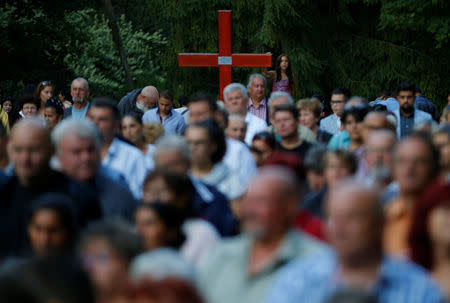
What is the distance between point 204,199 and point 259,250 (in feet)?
4.99

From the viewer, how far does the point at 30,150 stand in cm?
559

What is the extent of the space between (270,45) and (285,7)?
1.03 meters

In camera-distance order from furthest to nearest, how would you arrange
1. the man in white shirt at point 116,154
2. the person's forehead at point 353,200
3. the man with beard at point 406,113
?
1. the man with beard at point 406,113
2. the man in white shirt at point 116,154
3. the person's forehead at point 353,200

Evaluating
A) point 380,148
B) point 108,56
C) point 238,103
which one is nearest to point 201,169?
point 380,148

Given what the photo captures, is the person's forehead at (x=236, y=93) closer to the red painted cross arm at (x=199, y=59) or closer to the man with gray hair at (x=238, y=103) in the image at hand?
the man with gray hair at (x=238, y=103)

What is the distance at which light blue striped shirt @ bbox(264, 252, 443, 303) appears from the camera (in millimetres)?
3660

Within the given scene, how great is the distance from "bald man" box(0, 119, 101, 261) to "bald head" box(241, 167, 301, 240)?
1427 millimetres

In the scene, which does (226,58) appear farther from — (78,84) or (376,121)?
(376,121)

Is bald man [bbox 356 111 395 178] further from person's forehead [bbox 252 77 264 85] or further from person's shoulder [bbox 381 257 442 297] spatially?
person's shoulder [bbox 381 257 442 297]

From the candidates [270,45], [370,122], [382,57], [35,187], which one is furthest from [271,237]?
[382,57]

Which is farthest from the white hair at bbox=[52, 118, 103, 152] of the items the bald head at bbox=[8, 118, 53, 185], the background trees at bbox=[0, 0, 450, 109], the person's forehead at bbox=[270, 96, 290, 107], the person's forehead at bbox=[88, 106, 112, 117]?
the background trees at bbox=[0, 0, 450, 109]

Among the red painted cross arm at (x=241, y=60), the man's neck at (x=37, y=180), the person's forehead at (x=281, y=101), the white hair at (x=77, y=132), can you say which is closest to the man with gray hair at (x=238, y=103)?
the person's forehead at (x=281, y=101)

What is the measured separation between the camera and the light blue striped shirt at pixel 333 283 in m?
3.66

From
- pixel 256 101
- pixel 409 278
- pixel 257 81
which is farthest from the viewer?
pixel 256 101
